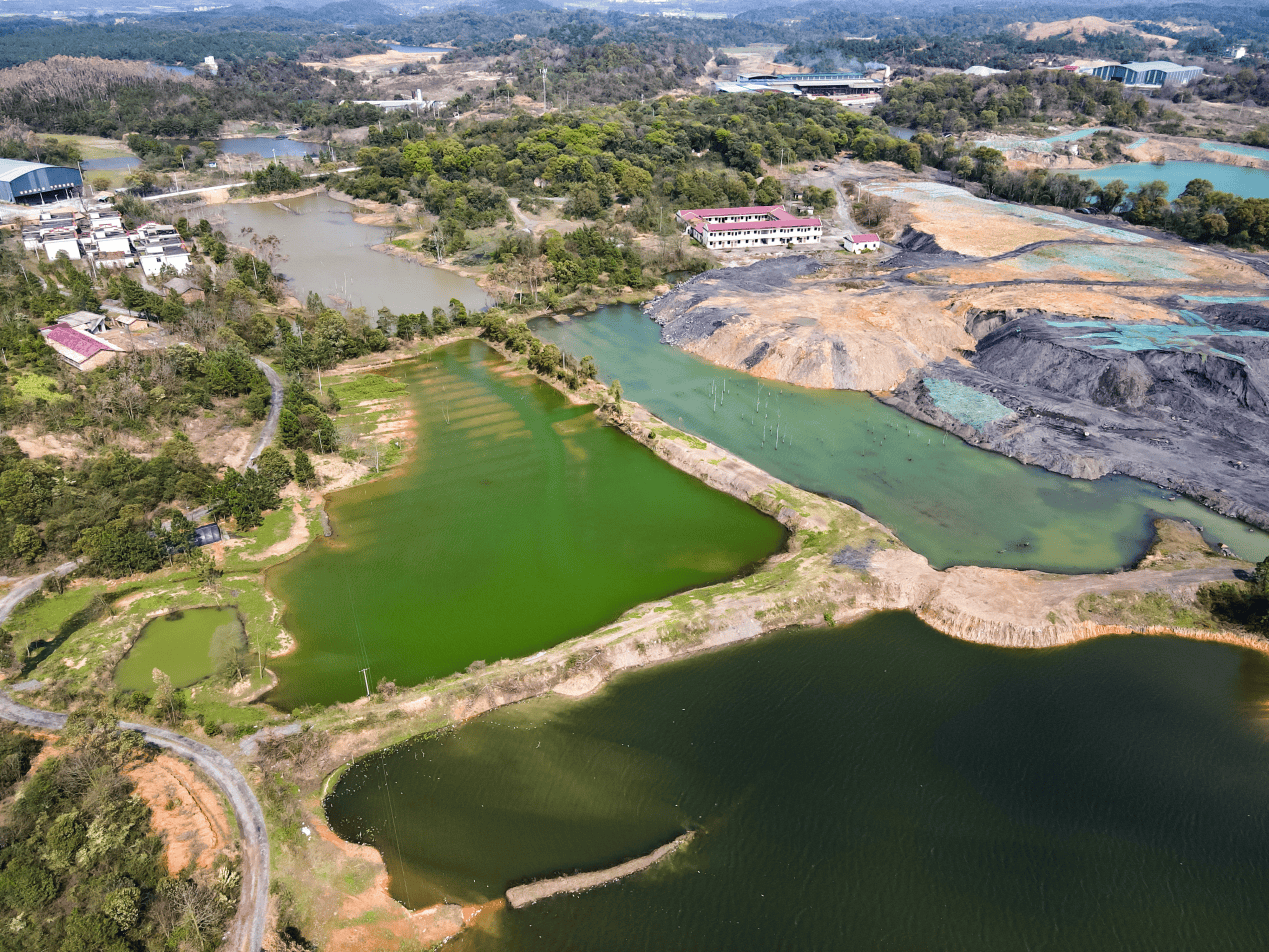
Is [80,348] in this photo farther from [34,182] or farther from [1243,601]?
[1243,601]

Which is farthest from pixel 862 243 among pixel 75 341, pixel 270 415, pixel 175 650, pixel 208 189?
pixel 208 189

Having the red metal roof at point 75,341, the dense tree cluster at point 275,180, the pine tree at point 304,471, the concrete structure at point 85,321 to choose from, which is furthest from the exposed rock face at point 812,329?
the dense tree cluster at point 275,180

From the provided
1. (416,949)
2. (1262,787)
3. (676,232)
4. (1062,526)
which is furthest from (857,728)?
(676,232)

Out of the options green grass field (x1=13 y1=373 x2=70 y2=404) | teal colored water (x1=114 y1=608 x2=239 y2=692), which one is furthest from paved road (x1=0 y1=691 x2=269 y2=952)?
green grass field (x1=13 y1=373 x2=70 y2=404)

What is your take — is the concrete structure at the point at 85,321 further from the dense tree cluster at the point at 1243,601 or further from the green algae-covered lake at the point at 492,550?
the dense tree cluster at the point at 1243,601

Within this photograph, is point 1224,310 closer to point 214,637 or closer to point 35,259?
point 214,637

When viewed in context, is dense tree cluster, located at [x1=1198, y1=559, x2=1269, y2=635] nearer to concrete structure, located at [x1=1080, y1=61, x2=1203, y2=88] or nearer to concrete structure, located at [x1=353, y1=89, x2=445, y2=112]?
concrete structure, located at [x1=353, y1=89, x2=445, y2=112]
